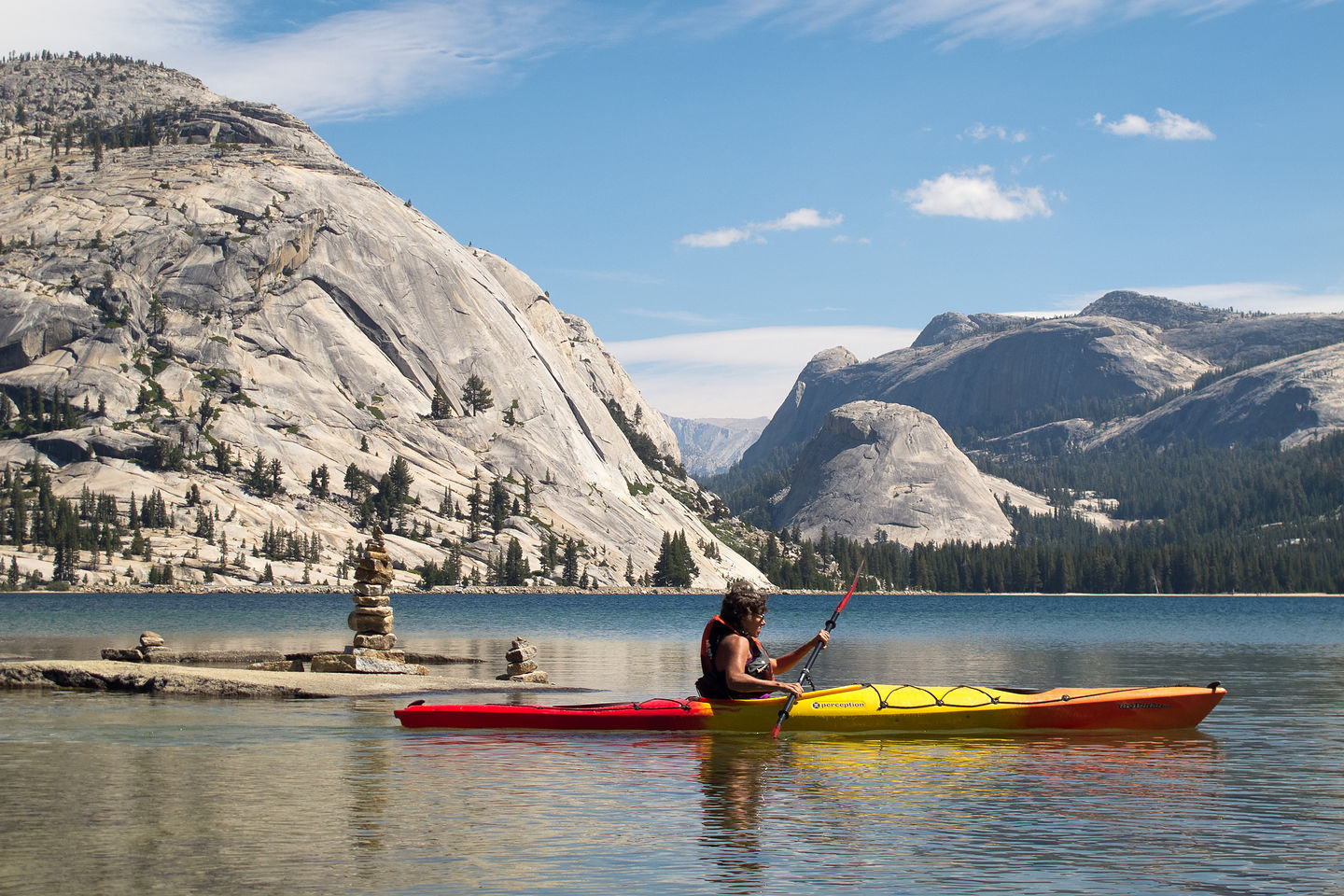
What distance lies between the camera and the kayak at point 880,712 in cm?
2770

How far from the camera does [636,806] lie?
67.2 ft

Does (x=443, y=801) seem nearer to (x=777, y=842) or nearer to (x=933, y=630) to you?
(x=777, y=842)

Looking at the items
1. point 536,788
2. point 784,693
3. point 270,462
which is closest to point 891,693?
point 784,693

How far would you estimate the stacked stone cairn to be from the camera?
1674 inches

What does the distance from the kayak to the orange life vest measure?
18cm

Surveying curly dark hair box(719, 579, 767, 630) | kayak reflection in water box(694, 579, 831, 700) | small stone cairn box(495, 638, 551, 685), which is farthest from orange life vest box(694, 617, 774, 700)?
small stone cairn box(495, 638, 551, 685)

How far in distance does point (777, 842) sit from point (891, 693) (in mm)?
11493

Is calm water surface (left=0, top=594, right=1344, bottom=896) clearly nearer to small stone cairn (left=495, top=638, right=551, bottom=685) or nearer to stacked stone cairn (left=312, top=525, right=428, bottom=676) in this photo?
small stone cairn (left=495, top=638, right=551, bottom=685)

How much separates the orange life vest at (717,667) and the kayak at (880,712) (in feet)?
0.60

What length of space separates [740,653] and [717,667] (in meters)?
0.81

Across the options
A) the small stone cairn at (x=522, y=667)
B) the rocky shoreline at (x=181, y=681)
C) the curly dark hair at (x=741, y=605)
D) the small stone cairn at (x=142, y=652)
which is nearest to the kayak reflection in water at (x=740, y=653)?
the curly dark hair at (x=741, y=605)

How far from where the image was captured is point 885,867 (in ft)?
53.7

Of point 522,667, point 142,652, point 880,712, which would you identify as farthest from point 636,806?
point 142,652

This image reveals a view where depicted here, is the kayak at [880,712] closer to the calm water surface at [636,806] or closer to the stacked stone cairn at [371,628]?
the calm water surface at [636,806]
